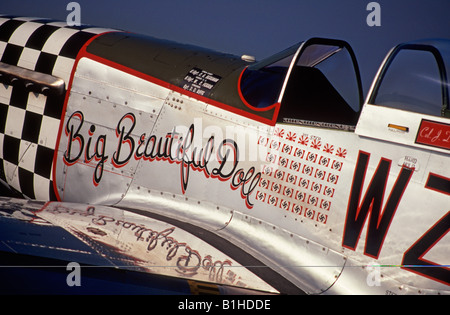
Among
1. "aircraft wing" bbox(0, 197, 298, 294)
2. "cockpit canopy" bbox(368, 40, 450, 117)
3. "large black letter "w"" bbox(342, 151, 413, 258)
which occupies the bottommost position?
"aircraft wing" bbox(0, 197, 298, 294)

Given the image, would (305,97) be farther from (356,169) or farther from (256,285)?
(256,285)

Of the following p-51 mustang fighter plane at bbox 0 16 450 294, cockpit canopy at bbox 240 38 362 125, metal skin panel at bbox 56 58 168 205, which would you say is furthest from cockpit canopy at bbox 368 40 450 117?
metal skin panel at bbox 56 58 168 205

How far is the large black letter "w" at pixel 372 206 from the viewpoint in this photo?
2350 mm

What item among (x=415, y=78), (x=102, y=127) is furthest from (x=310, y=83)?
(x=102, y=127)

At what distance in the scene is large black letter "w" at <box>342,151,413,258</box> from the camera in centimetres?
235

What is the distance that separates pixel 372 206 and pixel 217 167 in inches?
44.7

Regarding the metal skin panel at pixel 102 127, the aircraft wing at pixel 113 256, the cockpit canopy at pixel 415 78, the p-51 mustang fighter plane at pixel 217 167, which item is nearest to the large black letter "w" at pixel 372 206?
the p-51 mustang fighter plane at pixel 217 167

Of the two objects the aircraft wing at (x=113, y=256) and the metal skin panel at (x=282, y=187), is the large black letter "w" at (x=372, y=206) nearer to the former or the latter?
the metal skin panel at (x=282, y=187)

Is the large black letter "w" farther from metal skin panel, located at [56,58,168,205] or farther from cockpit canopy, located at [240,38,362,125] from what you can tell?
metal skin panel, located at [56,58,168,205]

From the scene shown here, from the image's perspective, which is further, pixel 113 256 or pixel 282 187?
pixel 282 187

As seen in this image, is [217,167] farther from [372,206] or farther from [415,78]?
[415,78]

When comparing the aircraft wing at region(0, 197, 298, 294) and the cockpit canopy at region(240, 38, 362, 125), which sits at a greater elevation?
the cockpit canopy at region(240, 38, 362, 125)

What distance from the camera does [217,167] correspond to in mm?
3057

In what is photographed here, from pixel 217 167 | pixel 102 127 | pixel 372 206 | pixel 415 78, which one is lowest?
pixel 372 206
